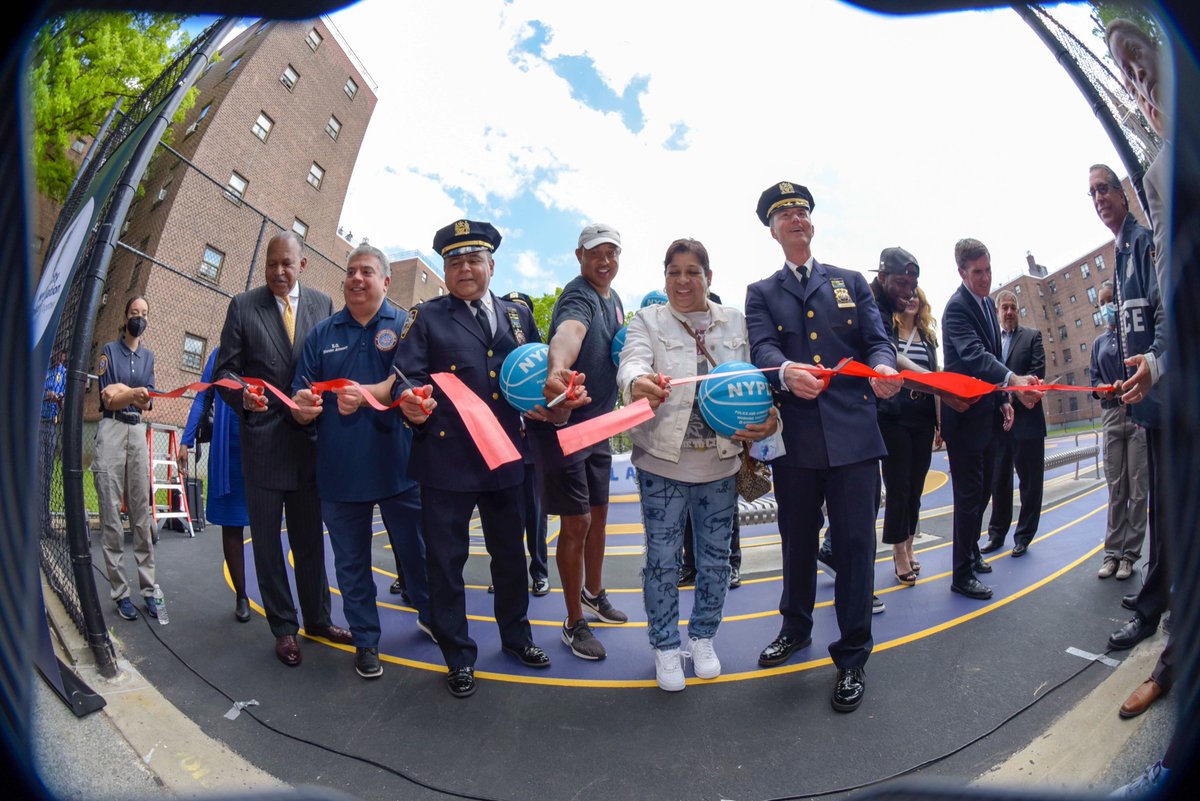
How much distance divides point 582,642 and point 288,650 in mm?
1503

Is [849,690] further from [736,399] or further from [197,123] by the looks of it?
[197,123]

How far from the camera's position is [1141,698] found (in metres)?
1.01

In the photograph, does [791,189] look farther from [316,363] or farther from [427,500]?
[316,363]

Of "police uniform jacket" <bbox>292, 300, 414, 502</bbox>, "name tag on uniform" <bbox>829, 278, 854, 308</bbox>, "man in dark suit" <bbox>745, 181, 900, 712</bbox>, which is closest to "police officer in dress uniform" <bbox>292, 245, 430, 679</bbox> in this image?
"police uniform jacket" <bbox>292, 300, 414, 502</bbox>

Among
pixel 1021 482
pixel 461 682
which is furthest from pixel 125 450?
pixel 1021 482

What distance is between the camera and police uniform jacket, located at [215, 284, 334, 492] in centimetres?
247

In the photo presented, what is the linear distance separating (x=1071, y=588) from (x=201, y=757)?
301cm

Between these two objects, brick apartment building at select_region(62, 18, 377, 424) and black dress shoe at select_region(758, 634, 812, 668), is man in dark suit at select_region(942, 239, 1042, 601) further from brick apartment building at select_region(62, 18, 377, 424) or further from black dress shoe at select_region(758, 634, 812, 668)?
brick apartment building at select_region(62, 18, 377, 424)

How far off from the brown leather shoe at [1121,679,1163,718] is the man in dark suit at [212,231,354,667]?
10.6 ft

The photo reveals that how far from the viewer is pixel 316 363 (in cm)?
249

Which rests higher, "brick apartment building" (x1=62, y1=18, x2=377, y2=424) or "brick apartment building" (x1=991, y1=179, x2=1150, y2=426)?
"brick apartment building" (x1=62, y1=18, x2=377, y2=424)

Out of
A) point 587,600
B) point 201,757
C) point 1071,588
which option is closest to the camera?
point 201,757

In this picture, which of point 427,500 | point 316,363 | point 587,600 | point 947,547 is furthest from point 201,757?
point 947,547

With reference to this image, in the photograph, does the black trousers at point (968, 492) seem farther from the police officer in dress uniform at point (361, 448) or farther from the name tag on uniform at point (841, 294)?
the police officer in dress uniform at point (361, 448)
